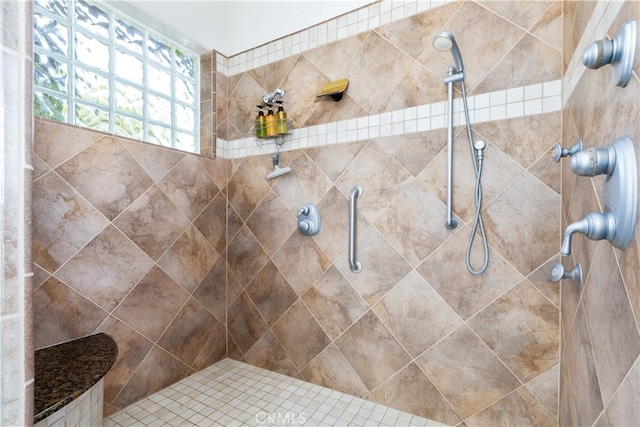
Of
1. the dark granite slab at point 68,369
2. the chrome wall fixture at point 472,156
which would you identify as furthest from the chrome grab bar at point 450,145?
the dark granite slab at point 68,369

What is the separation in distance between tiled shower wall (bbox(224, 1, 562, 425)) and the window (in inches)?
19.0

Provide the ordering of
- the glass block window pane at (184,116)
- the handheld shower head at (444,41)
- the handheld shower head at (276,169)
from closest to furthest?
the handheld shower head at (444,41), the handheld shower head at (276,169), the glass block window pane at (184,116)

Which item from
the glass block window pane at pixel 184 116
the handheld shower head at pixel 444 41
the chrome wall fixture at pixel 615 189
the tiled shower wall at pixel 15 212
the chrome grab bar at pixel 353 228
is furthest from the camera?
the glass block window pane at pixel 184 116

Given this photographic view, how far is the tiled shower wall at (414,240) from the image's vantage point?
4.74 feet

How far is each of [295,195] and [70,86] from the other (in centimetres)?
135

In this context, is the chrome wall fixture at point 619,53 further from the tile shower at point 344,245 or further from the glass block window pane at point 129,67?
the glass block window pane at point 129,67

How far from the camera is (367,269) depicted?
1828 mm

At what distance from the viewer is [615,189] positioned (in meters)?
0.67

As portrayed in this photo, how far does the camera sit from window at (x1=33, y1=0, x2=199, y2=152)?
158 cm

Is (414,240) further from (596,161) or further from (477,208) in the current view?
(596,161)

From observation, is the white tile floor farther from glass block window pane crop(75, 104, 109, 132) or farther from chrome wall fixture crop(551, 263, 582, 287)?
glass block window pane crop(75, 104, 109, 132)

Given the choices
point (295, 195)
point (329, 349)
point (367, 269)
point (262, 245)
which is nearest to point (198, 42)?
point (295, 195)

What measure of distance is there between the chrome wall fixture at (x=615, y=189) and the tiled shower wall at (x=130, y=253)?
6.49 ft

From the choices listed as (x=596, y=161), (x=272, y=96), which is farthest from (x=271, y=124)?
(x=596, y=161)
